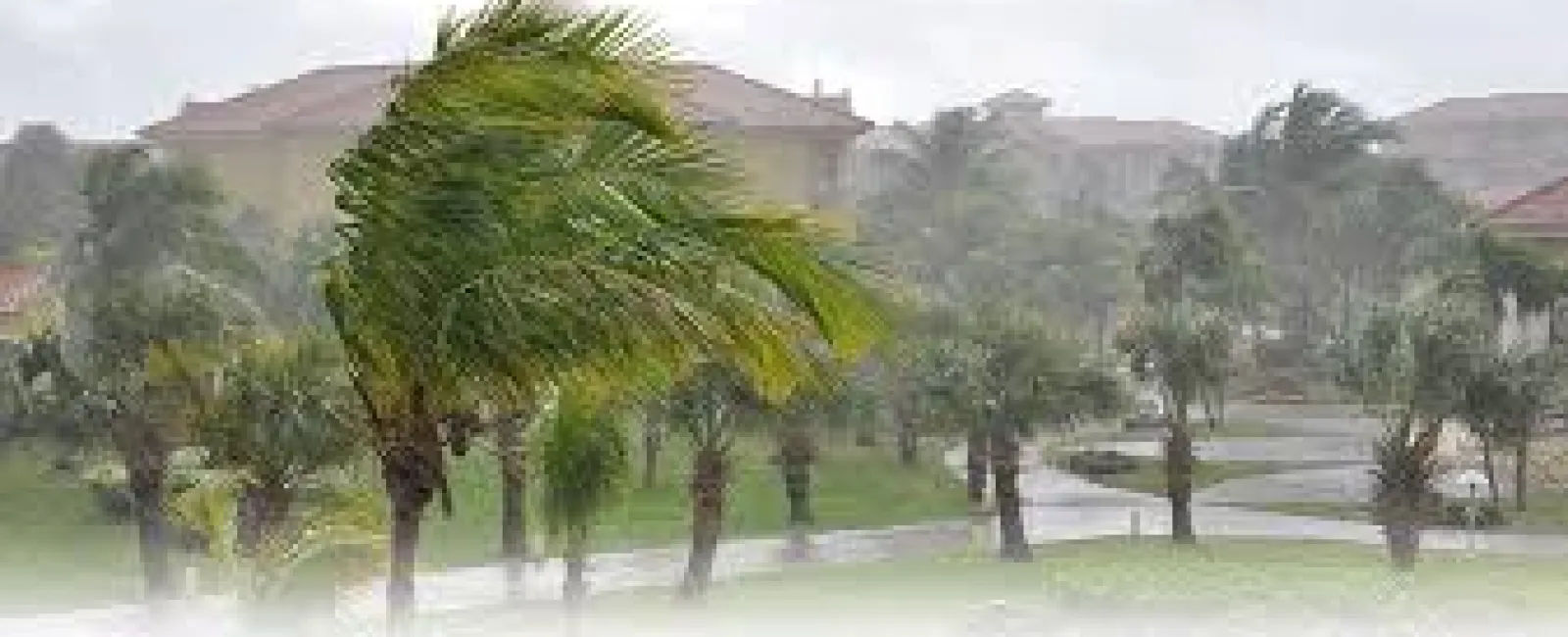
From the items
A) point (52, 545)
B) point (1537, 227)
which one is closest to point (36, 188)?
point (52, 545)

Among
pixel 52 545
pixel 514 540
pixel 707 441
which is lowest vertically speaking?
pixel 52 545

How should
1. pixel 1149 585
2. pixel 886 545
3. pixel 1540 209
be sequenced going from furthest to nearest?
1. pixel 1540 209
2. pixel 886 545
3. pixel 1149 585

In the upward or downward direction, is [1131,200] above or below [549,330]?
above

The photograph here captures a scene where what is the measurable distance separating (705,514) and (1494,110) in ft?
419

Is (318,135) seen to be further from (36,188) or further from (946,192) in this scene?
(946,192)

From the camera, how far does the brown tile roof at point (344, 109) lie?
6431cm

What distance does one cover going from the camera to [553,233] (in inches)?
197

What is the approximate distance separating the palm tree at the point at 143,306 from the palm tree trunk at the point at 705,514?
6.71 metres

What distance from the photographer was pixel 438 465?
18.1 feet

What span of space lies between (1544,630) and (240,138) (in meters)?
57.0

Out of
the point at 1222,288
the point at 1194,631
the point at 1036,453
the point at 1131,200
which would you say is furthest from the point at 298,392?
the point at 1131,200

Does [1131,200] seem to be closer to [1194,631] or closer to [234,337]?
[234,337]

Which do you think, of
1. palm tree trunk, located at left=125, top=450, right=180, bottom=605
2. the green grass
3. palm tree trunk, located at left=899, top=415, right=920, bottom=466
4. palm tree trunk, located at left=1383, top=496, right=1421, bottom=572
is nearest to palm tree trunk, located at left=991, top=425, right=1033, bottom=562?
palm tree trunk, located at left=1383, top=496, right=1421, bottom=572

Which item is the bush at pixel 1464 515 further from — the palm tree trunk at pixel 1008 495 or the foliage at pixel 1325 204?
the foliage at pixel 1325 204
